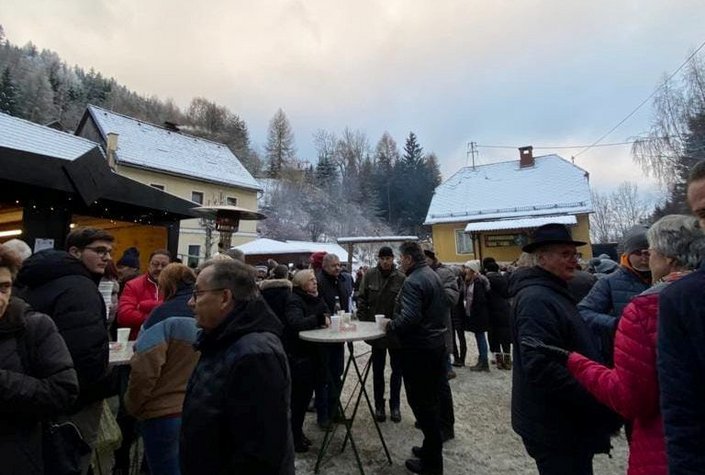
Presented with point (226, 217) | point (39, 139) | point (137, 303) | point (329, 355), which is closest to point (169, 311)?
point (137, 303)

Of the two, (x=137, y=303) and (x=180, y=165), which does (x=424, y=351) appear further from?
(x=180, y=165)

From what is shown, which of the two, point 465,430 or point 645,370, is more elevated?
point 645,370

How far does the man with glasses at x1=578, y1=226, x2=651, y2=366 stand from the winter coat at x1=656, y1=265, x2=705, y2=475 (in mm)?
2348

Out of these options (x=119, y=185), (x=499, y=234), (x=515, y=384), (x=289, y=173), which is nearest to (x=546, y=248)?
(x=515, y=384)

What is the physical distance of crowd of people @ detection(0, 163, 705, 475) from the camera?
139 centimetres

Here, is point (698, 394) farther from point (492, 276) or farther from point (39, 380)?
point (492, 276)

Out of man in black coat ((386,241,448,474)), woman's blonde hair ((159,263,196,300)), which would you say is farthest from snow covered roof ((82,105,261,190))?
man in black coat ((386,241,448,474))

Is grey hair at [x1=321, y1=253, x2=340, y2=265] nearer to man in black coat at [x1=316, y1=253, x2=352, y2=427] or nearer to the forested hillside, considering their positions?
man in black coat at [x1=316, y1=253, x2=352, y2=427]

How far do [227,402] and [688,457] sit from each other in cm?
154

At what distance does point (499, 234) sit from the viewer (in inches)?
902

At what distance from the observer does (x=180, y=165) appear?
2841cm

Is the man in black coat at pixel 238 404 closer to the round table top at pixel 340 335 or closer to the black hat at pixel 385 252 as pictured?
the round table top at pixel 340 335

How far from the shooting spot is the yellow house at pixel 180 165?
2594cm

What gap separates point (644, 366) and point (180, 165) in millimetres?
31084
